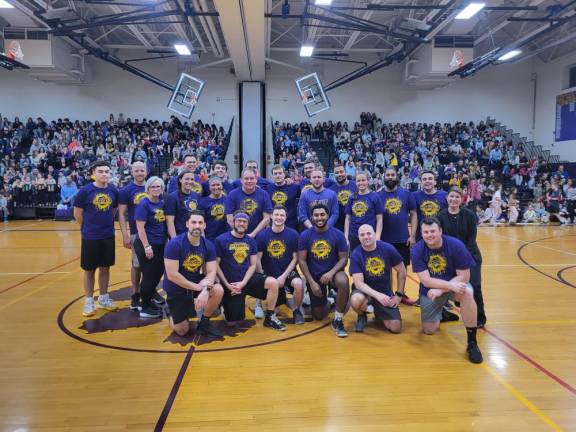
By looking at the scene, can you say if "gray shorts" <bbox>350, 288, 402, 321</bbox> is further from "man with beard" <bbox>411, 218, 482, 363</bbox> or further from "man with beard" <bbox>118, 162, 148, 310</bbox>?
"man with beard" <bbox>118, 162, 148, 310</bbox>

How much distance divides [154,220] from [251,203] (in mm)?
1183

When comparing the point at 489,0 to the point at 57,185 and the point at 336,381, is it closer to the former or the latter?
the point at 336,381

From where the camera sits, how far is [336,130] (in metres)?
Answer: 21.3

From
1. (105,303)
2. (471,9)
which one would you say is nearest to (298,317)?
(105,303)

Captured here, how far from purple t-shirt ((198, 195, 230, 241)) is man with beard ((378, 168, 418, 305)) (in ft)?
6.56

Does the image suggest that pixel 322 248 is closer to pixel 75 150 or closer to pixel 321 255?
pixel 321 255

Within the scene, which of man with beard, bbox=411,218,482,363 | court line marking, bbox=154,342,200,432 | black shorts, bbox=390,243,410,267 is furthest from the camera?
black shorts, bbox=390,243,410,267

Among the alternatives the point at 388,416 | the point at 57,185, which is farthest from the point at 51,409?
the point at 57,185

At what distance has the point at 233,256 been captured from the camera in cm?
452

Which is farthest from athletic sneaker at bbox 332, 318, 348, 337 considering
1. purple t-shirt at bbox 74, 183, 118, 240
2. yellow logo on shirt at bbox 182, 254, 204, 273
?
purple t-shirt at bbox 74, 183, 118, 240

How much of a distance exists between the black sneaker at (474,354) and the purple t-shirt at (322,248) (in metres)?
1.55

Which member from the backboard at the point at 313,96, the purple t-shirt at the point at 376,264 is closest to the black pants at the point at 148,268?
the purple t-shirt at the point at 376,264

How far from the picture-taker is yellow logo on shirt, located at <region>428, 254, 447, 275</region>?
13.2ft

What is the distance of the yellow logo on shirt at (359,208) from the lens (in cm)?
517
